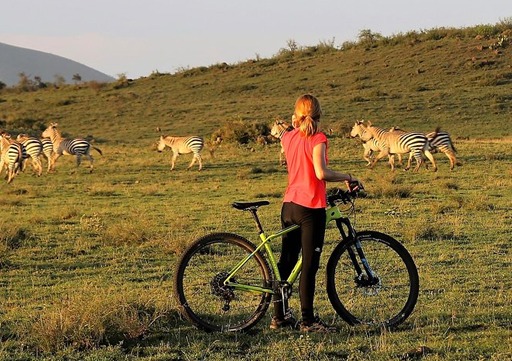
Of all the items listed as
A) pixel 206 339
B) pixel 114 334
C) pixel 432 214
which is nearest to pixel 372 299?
pixel 206 339

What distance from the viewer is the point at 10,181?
66.5 feet

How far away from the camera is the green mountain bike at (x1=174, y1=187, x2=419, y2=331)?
5422mm

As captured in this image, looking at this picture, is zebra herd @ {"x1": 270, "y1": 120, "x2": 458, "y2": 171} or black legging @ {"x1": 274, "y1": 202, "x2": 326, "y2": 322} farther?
zebra herd @ {"x1": 270, "y1": 120, "x2": 458, "y2": 171}

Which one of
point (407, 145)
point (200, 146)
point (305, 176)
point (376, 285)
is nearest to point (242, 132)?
point (200, 146)

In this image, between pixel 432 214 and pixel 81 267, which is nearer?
pixel 81 267

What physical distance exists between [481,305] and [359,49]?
53.5 metres

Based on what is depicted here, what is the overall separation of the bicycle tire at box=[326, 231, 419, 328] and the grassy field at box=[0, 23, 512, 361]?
0.61 feet

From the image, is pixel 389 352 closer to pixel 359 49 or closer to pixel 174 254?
pixel 174 254

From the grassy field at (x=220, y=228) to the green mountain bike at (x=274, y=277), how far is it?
0.65 feet

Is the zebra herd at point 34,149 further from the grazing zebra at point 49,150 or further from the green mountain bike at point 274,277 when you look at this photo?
the green mountain bike at point 274,277

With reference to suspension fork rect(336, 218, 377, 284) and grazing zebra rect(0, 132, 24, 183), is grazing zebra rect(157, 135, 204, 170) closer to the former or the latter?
grazing zebra rect(0, 132, 24, 183)

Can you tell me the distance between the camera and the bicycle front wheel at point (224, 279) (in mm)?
5418

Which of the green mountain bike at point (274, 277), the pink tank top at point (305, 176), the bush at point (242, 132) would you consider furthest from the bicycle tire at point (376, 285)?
the bush at point (242, 132)

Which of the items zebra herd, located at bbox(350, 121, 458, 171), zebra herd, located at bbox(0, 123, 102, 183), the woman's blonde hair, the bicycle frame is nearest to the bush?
zebra herd, located at bbox(0, 123, 102, 183)
